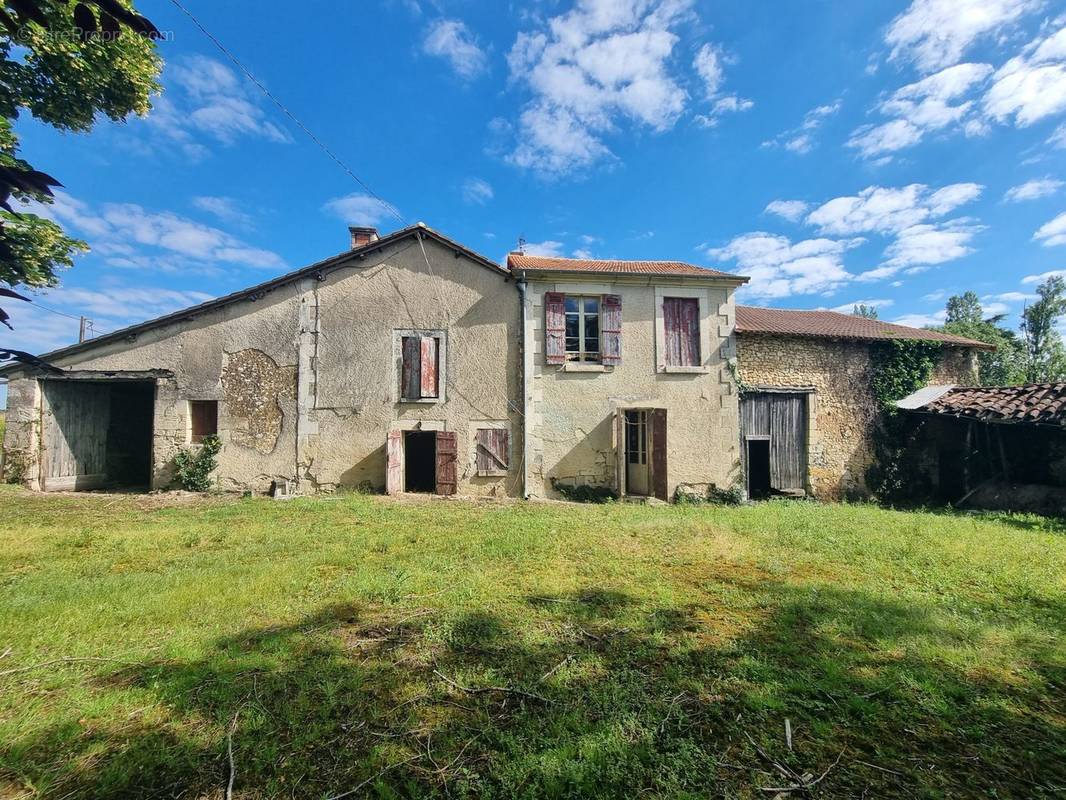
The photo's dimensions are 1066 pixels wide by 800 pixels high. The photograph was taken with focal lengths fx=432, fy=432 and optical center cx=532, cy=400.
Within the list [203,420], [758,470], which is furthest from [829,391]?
[203,420]

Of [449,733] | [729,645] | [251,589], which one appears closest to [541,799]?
Answer: [449,733]

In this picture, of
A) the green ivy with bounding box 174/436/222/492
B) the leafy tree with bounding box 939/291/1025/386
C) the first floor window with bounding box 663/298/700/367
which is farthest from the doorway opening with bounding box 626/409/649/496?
the leafy tree with bounding box 939/291/1025/386

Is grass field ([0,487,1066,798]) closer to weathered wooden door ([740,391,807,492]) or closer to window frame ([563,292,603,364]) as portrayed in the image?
weathered wooden door ([740,391,807,492])

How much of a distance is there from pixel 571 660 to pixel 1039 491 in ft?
38.2

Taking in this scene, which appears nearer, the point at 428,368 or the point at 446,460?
the point at 446,460

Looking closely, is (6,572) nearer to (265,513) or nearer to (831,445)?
(265,513)

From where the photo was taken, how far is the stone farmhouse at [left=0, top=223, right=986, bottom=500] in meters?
9.63

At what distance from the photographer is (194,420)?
986cm

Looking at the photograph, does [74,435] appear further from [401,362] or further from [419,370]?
[419,370]

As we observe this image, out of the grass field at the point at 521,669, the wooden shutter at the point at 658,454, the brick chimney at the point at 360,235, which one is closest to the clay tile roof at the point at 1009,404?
the grass field at the point at 521,669

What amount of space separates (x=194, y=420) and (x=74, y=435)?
2855mm

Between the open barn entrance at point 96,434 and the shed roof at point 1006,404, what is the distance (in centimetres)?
1818

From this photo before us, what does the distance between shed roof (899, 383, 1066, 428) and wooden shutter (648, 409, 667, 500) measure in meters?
6.43

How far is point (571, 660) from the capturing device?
3.00 metres
